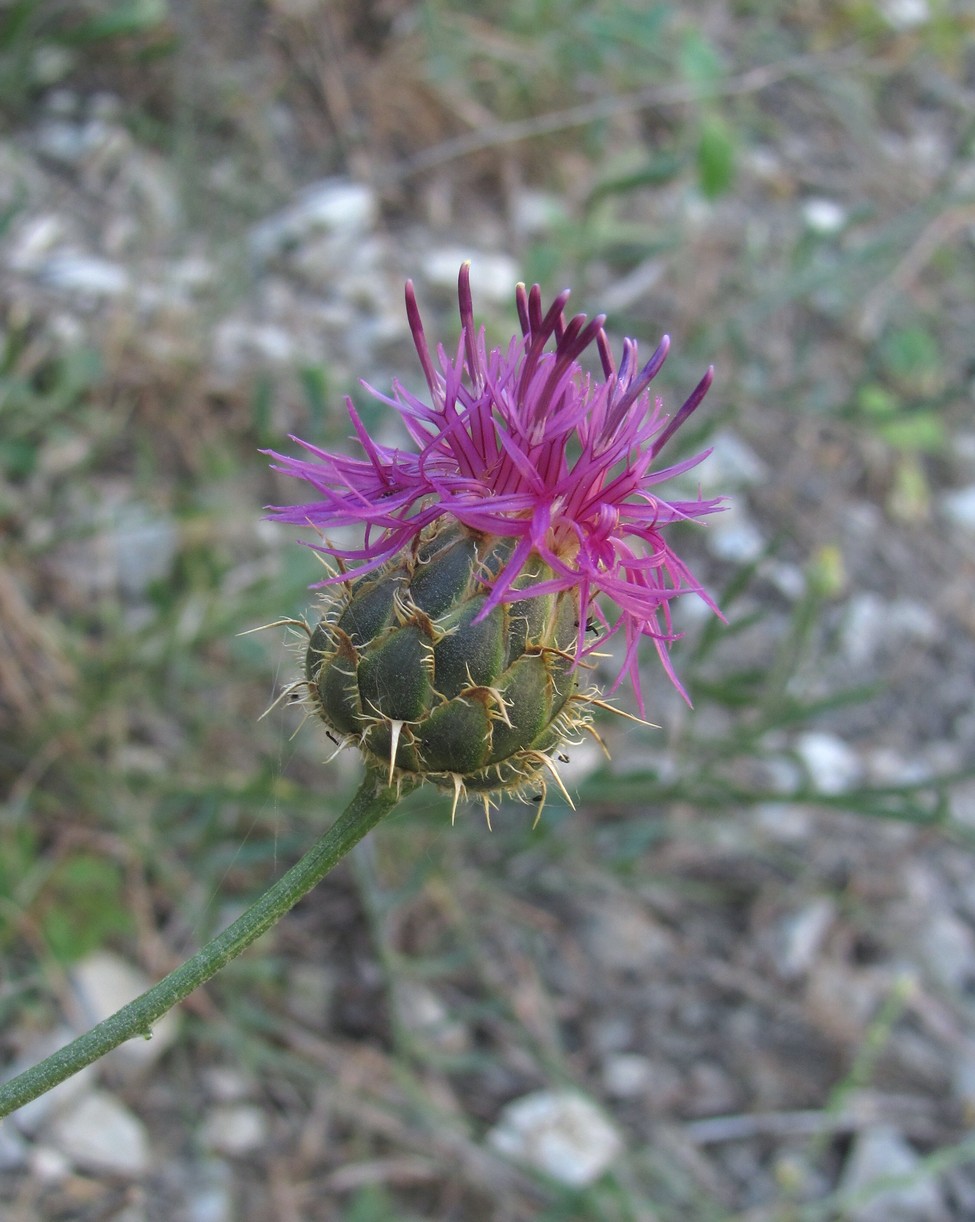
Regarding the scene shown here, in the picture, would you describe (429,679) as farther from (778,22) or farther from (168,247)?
(778,22)

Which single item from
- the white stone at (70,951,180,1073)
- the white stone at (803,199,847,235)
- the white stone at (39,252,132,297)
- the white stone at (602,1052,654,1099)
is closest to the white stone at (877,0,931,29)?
the white stone at (803,199,847,235)

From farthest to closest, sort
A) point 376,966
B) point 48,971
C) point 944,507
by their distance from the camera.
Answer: point 944,507 < point 376,966 < point 48,971

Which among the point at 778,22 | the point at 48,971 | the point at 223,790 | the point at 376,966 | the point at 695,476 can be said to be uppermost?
the point at 778,22

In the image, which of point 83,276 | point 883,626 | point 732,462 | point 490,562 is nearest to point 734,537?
point 732,462

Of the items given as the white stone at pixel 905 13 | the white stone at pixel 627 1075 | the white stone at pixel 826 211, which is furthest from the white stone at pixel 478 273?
the white stone at pixel 627 1075

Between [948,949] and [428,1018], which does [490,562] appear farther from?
[948,949]

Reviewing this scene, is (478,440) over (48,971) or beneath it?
over

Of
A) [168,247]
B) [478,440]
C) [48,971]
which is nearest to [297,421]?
[168,247]

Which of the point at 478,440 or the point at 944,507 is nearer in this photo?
the point at 478,440

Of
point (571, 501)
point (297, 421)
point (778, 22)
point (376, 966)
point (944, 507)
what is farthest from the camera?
point (778, 22)
